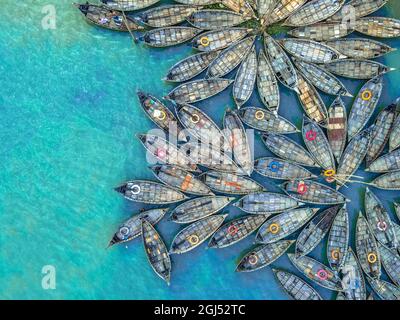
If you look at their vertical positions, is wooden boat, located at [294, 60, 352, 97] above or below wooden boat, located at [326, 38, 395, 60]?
below

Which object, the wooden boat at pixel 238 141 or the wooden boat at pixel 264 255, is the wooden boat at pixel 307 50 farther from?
the wooden boat at pixel 264 255

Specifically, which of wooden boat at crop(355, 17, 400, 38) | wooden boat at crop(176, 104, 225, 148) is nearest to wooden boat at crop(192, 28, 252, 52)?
wooden boat at crop(176, 104, 225, 148)

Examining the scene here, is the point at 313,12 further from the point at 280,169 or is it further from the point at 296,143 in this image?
the point at 280,169

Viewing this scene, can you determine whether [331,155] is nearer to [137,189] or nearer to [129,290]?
[137,189]

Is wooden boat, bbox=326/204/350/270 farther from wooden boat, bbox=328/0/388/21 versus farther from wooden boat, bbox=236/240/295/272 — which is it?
wooden boat, bbox=328/0/388/21

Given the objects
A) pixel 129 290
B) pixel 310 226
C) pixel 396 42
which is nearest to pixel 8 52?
pixel 129 290

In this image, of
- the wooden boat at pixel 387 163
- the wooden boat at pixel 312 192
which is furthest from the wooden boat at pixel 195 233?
the wooden boat at pixel 387 163

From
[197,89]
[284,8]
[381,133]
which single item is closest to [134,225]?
[197,89]
